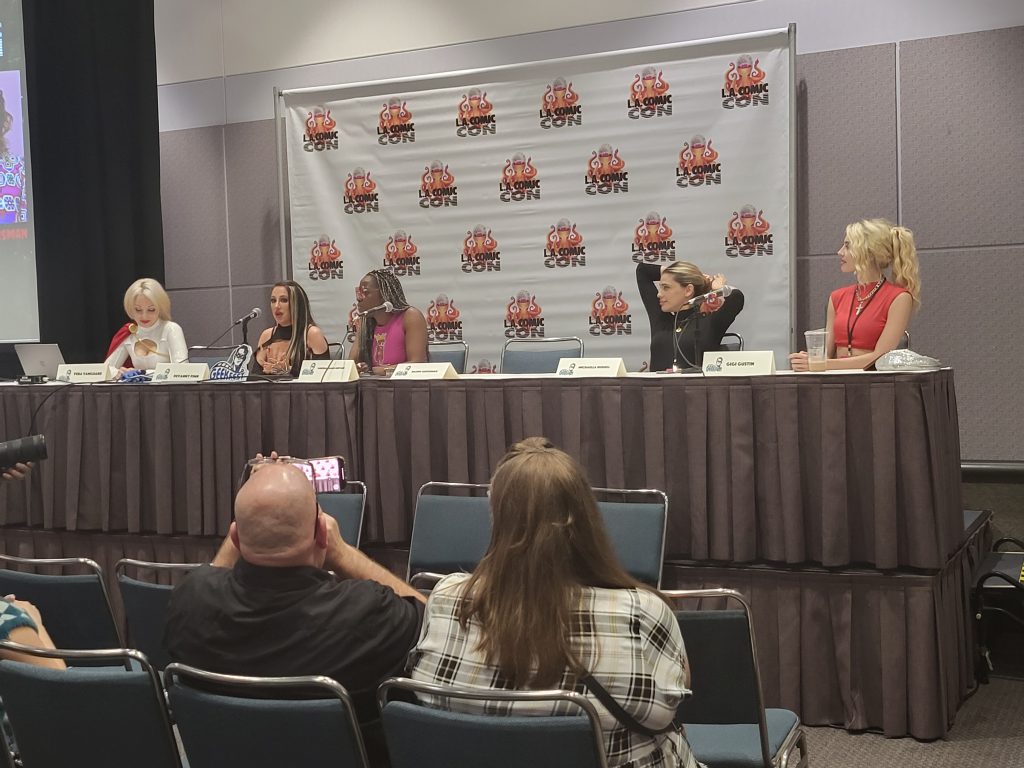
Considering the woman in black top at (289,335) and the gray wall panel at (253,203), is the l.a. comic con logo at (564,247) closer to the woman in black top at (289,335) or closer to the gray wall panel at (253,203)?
the woman in black top at (289,335)

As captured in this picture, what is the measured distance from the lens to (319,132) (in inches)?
226

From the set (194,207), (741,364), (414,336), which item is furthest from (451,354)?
(194,207)

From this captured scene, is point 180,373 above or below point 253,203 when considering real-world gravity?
below

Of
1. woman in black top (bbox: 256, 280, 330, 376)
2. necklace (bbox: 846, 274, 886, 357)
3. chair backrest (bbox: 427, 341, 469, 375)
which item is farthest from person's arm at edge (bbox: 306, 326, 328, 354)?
necklace (bbox: 846, 274, 886, 357)

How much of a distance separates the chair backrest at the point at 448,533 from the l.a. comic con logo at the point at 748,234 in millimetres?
2377

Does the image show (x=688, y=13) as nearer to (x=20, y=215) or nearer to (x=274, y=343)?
(x=274, y=343)

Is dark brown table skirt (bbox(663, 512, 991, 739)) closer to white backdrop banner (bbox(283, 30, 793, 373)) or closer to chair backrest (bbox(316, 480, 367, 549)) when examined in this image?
chair backrest (bbox(316, 480, 367, 549))

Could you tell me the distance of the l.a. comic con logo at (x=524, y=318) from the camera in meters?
5.32

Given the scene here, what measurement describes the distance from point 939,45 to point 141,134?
14.3 ft

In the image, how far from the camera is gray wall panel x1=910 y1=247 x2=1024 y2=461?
434 cm

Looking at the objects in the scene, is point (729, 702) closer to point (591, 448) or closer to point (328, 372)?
point (591, 448)

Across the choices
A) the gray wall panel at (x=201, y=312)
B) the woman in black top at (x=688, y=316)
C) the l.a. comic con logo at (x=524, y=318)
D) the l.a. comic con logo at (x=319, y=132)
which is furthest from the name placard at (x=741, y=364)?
the gray wall panel at (x=201, y=312)

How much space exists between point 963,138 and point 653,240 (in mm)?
1428

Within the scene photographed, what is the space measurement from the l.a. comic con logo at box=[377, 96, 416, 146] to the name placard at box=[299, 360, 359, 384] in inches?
92.6
